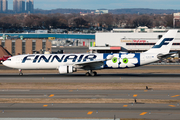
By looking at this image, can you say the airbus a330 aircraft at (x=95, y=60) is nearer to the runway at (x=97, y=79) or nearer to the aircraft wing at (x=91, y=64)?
the aircraft wing at (x=91, y=64)

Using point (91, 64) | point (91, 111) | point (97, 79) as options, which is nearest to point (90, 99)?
point (91, 111)

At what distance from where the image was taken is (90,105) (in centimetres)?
2355

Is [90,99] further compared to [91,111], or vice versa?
[90,99]

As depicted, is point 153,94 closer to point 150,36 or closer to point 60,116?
point 60,116

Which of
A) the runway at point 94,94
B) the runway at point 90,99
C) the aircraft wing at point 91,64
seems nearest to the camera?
the runway at point 90,99

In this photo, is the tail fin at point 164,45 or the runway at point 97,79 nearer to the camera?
the runway at point 97,79

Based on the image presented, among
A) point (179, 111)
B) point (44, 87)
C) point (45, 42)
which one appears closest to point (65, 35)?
point (45, 42)

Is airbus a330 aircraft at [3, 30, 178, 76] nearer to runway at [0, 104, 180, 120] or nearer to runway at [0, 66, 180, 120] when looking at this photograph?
runway at [0, 66, 180, 120]

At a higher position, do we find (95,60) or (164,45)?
(164,45)

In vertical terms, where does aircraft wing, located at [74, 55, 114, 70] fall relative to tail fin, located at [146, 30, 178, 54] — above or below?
below

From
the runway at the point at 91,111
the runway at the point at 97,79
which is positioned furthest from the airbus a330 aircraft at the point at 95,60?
the runway at the point at 91,111

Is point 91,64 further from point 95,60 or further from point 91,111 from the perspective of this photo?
point 91,111

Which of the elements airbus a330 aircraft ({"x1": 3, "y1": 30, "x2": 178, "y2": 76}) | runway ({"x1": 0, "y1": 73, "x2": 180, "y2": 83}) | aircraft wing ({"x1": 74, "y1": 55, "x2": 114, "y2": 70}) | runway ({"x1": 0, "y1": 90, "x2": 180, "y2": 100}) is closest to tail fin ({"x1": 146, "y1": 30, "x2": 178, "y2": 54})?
airbus a330 aircraft ({"x1": 3, "y1": 30, "x2": 178, "y2": 76})

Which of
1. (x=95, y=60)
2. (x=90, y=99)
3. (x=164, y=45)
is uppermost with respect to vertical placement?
(x=164, y=45)
